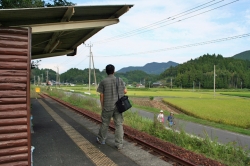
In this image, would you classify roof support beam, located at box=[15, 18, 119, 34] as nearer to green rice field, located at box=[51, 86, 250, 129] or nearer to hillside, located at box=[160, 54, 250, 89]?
green rice field, located at box=[51, 86, 250, 129]

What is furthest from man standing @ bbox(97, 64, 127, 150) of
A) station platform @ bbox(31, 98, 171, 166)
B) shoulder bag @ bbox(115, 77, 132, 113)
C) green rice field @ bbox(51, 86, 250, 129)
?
green rice field @ bbox(51, 86, 250, 129)

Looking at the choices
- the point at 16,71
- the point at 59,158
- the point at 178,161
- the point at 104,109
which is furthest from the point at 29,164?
the point at 178,161

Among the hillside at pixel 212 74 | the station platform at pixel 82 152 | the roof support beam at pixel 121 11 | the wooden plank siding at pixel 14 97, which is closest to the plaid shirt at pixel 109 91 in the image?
the station platform at pixel 82 152

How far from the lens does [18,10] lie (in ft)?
11.9

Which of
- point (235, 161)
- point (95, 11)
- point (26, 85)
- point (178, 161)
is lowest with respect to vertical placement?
point (235, 161)

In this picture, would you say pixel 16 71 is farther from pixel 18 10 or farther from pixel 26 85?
pixel 18 10

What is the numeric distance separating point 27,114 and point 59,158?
160cm

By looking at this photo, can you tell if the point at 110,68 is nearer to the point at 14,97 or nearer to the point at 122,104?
the point at 122,104

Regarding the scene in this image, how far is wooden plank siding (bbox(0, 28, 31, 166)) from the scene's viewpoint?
377cm

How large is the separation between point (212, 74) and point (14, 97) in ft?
377

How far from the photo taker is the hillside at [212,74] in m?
111

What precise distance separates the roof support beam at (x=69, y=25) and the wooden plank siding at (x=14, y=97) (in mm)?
329

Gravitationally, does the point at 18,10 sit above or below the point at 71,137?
above

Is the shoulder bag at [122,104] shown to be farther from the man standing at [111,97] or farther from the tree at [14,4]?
the tree at [14,4]
